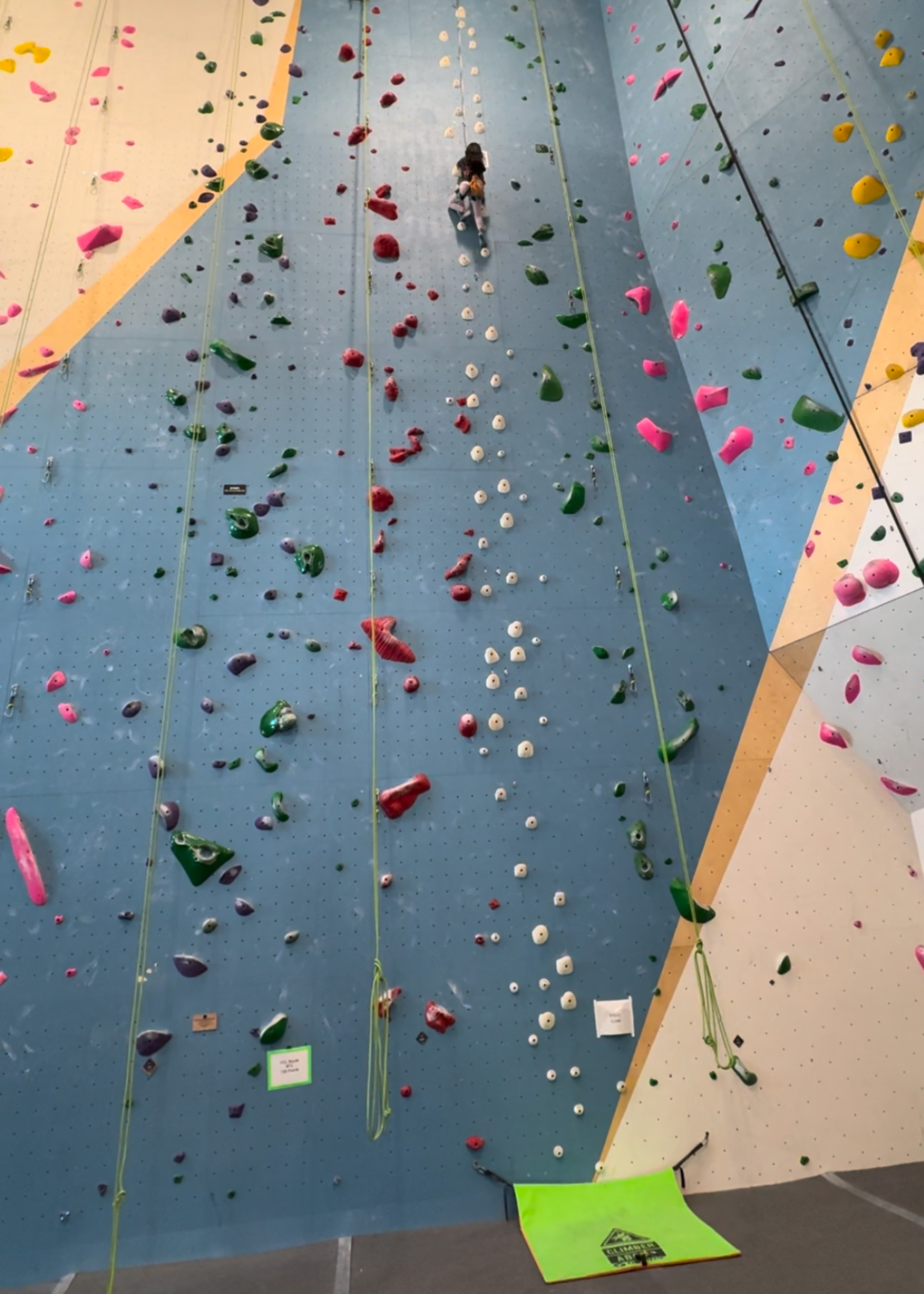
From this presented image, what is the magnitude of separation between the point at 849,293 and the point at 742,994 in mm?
2252

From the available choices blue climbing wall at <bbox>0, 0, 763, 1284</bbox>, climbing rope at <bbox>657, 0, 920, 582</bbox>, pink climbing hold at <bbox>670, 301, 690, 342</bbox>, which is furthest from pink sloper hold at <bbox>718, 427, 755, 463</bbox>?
pink climbing hold at <bbox>670, 301, 690, 342</bbox>

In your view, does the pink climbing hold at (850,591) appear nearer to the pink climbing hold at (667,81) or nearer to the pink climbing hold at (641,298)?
the pink climbing hold at (641,298)

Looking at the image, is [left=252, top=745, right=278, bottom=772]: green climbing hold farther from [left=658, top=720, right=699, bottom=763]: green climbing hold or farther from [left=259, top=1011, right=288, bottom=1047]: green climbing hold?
[left=658, top=720, right=699, bottom=763]: green climbing hold

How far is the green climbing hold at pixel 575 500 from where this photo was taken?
3119 millimetres

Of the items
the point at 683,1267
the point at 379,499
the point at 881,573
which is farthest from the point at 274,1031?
the point at 881,573

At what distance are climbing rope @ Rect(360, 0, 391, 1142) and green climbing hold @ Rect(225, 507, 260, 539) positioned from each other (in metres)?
0.40

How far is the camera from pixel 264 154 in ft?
11.2

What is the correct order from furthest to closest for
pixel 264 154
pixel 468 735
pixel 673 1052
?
1. pixel 264 154
2. pixel 468 735
3. pixel 673 1052

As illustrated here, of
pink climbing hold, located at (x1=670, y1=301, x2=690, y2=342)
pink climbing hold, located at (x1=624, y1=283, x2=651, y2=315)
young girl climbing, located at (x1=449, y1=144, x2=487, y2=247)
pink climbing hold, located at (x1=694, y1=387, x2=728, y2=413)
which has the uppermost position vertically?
young girl climbing, located at (x1=449, y1=144, x2=487, y2=247)

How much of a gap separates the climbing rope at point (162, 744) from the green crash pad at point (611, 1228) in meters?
1.09

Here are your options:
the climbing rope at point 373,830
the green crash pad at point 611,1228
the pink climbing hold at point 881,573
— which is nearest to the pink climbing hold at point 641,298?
the climbing rope at point 373,830

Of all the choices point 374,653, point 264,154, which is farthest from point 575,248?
point 374,653

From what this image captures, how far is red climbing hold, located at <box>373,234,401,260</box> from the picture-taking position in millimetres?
3332

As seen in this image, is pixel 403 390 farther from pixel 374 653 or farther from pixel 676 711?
pixel 676 711
